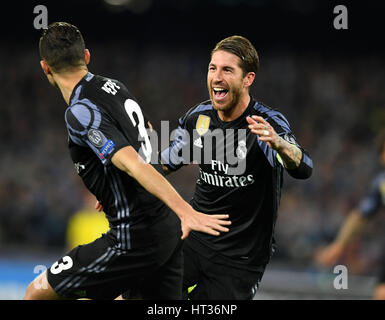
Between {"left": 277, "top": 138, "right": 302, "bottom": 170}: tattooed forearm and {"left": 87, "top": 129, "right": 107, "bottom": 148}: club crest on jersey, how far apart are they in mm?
1188

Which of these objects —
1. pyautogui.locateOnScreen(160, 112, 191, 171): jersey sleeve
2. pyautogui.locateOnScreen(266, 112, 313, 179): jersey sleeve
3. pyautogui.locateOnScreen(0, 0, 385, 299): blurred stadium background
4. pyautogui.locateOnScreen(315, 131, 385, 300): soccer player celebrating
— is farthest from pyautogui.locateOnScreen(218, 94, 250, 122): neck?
pyautogui.locateOnScreen(0, 0, 385, 299): blurred stadium background

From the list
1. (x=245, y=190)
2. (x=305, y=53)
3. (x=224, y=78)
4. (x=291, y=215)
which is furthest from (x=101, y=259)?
(x=305, y=53)

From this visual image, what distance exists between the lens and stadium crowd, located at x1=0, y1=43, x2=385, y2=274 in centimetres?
1174

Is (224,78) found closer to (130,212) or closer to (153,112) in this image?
(130,212)

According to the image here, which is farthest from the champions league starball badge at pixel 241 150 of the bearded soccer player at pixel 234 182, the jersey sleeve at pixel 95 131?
the jersey sleeve at pixel 95 131

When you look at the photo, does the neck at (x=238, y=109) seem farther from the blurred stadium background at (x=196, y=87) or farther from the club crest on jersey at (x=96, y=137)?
the blurred stadium background at (x=196, y=87)

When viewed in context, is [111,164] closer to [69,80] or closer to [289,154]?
[69,80]

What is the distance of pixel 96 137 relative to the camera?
149 inches

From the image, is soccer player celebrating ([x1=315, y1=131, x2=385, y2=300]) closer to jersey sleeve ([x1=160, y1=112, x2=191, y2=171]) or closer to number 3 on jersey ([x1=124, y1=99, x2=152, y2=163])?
jersey sleeve ([x1=160, y1=112, x2=191, y2=171])

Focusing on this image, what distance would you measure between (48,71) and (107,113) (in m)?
0.56

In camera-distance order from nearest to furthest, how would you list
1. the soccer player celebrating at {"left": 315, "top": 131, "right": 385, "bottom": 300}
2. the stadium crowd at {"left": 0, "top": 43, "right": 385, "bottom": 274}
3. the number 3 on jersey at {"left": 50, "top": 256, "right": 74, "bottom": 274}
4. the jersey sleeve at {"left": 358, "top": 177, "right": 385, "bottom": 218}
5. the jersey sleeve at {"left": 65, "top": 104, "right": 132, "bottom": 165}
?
the jersey sleeve at {"left": 65, "top": 104, "right": 132, "bottom": 165} → the number 3 on jersey at {"left": 50, "top": 256, "right": 74, "bottom": 274} → the soccer player celebrating at {"left": 315, "top": 131, "right": 385, "bottom": 300} → the jersey sleeve at {"left": 358, "top": 177, "right": 385, "bottom": 218} → the stadium crowd at {"left": 0, "top": 43, "right": 385, "bottom": 274}

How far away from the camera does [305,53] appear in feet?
51.1

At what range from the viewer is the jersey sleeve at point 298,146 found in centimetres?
427

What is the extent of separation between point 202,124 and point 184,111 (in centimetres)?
980
